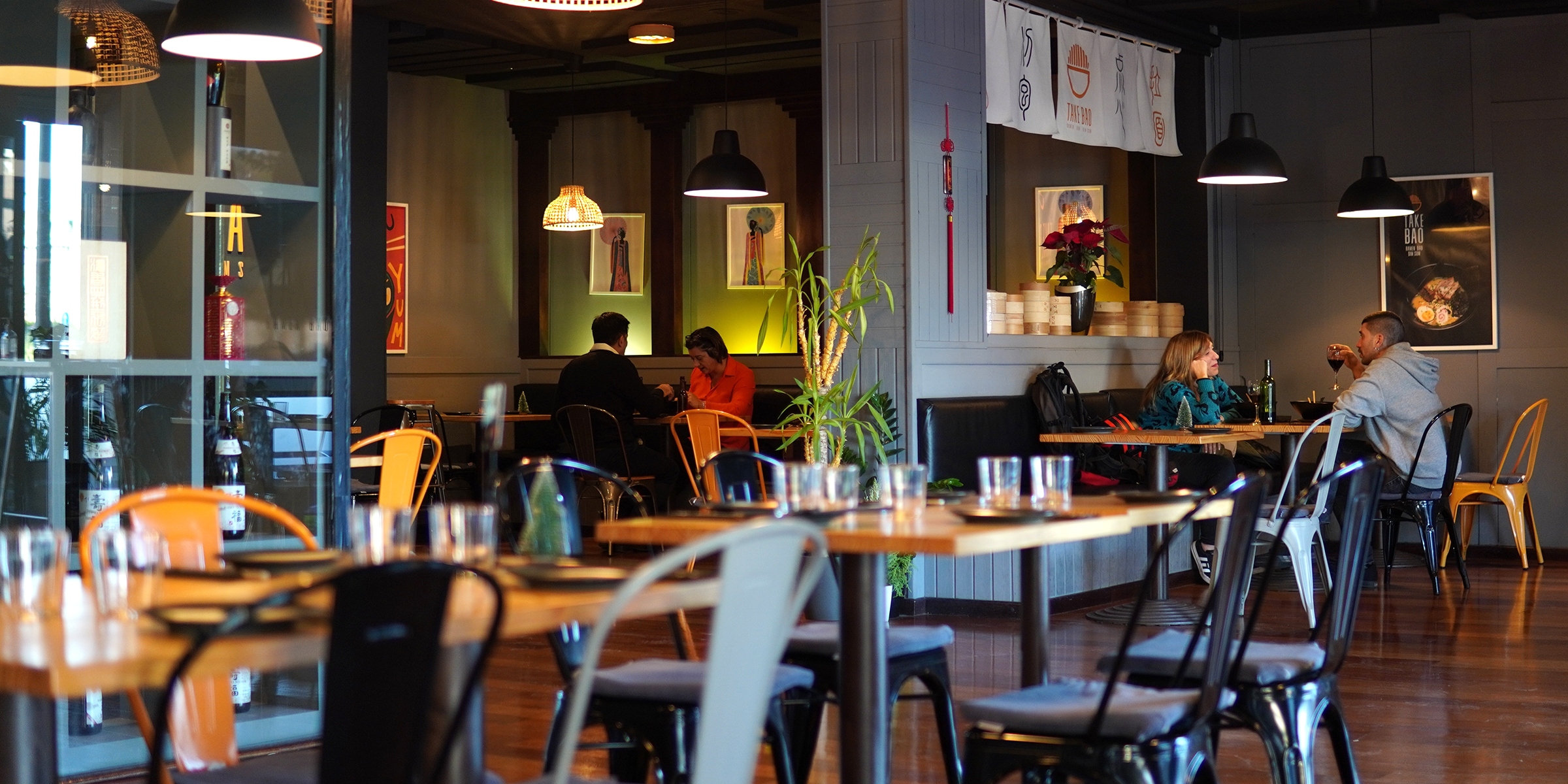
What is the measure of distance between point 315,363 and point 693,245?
785 cm

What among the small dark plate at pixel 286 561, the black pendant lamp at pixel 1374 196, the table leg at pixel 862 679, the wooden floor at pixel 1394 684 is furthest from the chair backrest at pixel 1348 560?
the black pendant lamp at pixel 1374 196

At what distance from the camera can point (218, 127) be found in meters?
4.42

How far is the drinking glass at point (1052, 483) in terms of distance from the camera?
3.03 metres

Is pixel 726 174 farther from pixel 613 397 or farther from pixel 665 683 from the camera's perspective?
pixel 665 683

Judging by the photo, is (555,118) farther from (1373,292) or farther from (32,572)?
(32,572)

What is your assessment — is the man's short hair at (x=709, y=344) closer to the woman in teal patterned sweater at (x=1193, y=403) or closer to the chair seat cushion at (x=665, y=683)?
the woman in teal patterned sweater at (x=1193, y=403)

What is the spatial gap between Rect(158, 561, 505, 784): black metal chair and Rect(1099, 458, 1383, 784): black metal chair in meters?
1.38

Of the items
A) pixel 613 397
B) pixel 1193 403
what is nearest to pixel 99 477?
pixel 1193 403

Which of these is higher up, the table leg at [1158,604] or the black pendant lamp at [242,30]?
the black pendant lamp at [242,30]

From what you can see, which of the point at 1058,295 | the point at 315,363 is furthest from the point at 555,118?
the point at 315,363

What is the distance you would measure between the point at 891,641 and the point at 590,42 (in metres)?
8.44

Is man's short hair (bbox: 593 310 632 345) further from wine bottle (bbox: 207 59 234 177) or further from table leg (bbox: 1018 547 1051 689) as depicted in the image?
table leg (bbox: 1018 547 1051 689)

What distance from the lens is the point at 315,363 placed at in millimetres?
4539

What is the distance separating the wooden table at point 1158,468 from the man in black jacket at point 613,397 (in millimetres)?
2970
